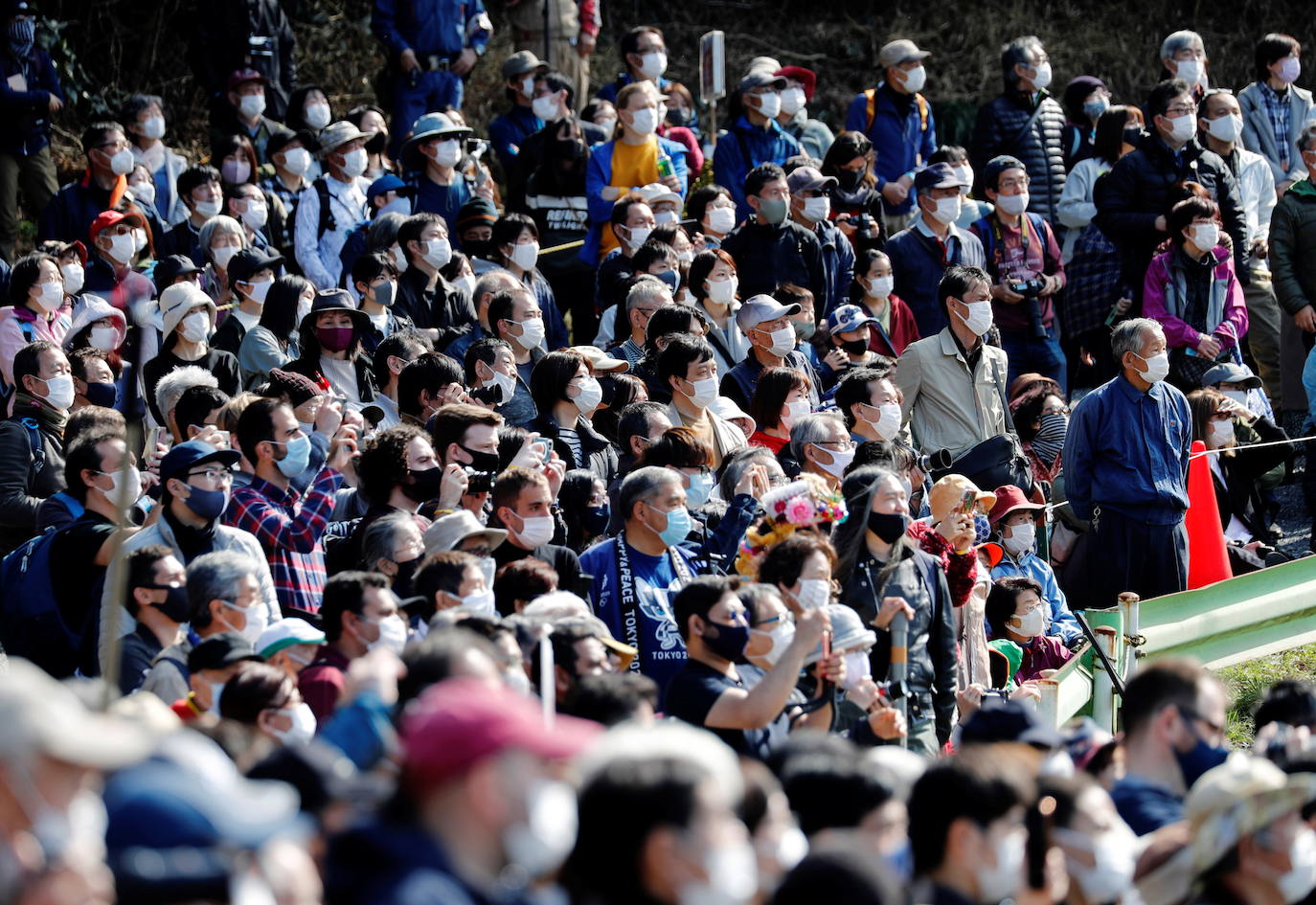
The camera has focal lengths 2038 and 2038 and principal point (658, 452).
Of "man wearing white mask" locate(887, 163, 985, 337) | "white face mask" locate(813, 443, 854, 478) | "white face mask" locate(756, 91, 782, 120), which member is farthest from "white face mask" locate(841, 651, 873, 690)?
"white face mask" locate(756, 91, 782, 120)

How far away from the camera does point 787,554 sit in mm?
7707

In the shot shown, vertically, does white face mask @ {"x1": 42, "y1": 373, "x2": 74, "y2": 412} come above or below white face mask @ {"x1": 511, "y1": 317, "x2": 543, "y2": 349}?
above

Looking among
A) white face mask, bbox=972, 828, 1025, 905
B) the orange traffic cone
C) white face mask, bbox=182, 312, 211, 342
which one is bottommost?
the orange traffic cone

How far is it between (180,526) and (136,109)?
7.28 metres

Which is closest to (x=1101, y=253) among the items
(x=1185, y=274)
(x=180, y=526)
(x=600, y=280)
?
(x=1185, y=274)

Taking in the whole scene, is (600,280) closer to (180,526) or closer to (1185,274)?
(1185,274)

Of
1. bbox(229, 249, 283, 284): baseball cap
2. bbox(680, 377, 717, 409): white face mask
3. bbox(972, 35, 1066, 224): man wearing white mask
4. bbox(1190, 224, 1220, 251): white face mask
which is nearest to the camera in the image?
bbox(680, 377, 717, 409): white face mask

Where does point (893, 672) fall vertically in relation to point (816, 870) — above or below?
below

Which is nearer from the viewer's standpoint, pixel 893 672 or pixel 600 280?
pixel 893 672

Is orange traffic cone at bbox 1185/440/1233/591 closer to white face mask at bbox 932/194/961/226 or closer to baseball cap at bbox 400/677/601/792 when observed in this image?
white face mask at bbox 932/194/961/226

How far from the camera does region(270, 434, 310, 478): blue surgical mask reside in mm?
8312

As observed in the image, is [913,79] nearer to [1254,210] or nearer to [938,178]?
[938,178]

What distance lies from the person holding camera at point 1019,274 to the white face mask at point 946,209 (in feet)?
1.79

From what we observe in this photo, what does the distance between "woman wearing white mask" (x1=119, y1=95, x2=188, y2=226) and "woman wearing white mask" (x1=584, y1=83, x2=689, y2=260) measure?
293 centimetres
